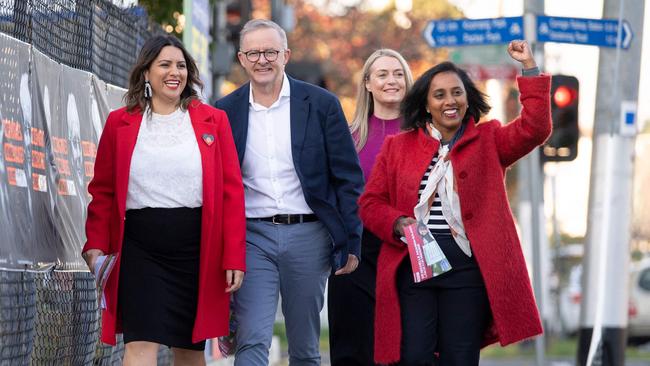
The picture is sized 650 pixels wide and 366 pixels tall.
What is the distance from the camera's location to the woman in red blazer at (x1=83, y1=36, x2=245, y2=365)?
6844mm

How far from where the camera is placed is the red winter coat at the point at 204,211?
686 cm

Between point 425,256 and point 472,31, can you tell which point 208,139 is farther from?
point 472,31

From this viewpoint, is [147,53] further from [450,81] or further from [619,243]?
[619,243]

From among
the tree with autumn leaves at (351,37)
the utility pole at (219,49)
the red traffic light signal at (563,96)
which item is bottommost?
the red traffic light signal at (563,96)

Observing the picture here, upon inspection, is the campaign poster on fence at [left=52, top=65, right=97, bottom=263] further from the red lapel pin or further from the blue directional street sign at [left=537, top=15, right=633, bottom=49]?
the blue directional street sign at [left=537, top=15, right=633, bottom=49]

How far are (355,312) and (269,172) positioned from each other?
153 cm

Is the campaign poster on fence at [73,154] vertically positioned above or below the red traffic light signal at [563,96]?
below

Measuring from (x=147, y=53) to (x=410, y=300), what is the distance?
1.71 metres

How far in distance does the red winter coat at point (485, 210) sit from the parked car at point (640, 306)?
841 inches

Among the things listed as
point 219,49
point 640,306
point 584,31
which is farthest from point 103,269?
point 640,306

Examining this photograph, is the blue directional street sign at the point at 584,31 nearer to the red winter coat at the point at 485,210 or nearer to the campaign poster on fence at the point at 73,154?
the campaign poster on fence at the point at 73,154

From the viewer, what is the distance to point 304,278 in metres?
7.41

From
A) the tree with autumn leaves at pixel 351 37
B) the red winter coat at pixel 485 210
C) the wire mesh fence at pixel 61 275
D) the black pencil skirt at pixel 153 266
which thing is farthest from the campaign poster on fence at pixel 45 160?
the tree with autumn leaves at pixel 351 37

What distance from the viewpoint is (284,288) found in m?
7.43
